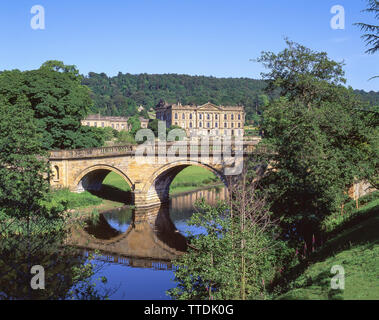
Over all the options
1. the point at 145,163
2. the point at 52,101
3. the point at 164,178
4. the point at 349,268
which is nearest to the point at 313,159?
the point at 349,268

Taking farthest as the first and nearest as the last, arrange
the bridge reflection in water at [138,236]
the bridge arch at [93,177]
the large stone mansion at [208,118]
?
the large stone mansion at [208,118] < the bridge arch at [93,177] < the bridge reflection in water at [138,236]

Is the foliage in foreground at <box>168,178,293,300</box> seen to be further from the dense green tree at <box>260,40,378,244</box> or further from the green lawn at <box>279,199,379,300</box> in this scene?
the dense green tree at <box>260,40,378,244</box>

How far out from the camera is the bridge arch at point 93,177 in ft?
102

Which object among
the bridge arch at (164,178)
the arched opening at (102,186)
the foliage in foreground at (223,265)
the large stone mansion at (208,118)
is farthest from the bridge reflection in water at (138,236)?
the large stone mansion at (208,118)

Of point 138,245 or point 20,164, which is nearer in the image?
point 20,164

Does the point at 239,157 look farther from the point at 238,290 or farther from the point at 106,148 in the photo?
the point at 238,290

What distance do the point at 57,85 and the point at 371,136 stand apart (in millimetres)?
26824

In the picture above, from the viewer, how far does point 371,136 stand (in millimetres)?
17062

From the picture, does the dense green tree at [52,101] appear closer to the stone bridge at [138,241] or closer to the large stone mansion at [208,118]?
the stone bridge at [138,241]

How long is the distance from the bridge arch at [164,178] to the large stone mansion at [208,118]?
72.5 m

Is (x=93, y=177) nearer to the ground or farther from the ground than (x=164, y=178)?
farther from the ground

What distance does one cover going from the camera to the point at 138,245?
2256 cm

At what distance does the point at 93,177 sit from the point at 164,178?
7512mm

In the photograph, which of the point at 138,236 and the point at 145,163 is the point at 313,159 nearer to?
the point at 138,236
